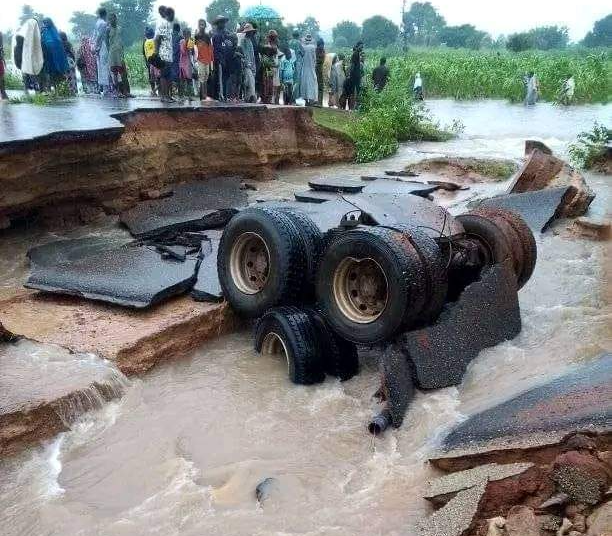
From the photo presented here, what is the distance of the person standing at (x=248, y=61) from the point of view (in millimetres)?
13445

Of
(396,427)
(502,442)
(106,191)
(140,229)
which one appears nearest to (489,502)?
(502,442)

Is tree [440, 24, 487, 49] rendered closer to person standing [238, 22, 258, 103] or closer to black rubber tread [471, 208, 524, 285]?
person standing [238, 22, 258, 103]

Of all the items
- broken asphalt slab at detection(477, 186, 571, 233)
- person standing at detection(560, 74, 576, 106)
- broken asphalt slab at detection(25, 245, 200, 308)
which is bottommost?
broken asphalt slab at detection(25, 245, 200, 308)

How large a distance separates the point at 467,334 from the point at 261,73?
36.8 feet

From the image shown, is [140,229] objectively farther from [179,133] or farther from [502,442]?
[502,442]

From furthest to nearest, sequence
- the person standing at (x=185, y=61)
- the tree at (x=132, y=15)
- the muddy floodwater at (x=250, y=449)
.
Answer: the tree at (x=132, y=15)
the person standing at (x=185, y=61)
the muddy floodwater at (x=250, y=449)

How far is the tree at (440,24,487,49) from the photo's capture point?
84.2 m

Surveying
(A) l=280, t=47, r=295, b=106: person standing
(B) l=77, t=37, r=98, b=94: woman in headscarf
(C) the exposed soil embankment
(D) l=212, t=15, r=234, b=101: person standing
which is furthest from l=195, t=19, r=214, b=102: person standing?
(B) l=77, t=37, r=98, b=94: woman in headscarf

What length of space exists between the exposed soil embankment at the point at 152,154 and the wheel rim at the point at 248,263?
3.02 metres

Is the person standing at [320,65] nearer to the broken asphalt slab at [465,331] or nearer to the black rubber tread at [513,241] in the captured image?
the black rubber tread at [513,241]

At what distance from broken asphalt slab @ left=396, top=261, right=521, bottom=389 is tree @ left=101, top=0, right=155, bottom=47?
70355 mm

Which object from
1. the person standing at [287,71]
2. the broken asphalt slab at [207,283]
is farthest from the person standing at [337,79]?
the broken asphalt slab at [207,283]

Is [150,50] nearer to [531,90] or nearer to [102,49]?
[102,49]

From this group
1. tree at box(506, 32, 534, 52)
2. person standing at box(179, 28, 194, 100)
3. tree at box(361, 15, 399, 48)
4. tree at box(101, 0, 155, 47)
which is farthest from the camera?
tree at box(361, 15, 399, 48)
